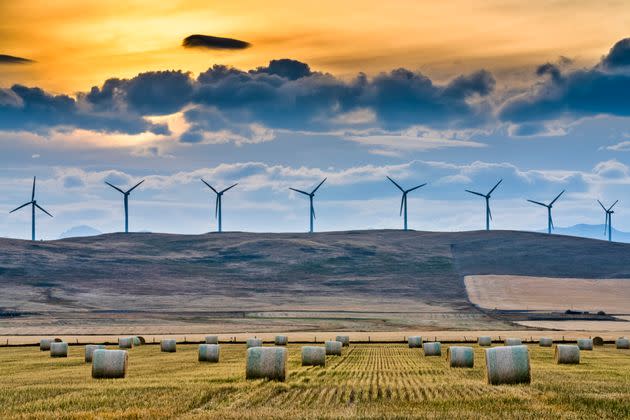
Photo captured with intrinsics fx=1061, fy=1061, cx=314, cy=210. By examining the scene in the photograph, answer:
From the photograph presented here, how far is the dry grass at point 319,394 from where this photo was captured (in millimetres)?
25516

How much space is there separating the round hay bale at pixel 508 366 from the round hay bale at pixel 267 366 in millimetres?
6678

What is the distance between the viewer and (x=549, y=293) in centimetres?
17912

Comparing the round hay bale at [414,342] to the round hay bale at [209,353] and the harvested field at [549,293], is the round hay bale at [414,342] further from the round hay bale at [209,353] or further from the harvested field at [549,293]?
the harvested field at [549,293]

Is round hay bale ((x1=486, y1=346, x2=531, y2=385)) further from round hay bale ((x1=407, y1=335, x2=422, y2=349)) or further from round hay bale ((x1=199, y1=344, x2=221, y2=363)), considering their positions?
round hay bale ((x1=407, y1=335, x2=422, y2=349))

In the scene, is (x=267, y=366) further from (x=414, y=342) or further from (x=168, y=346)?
(x=414, y=342)

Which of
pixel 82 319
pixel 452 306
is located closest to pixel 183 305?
pixel 82 319

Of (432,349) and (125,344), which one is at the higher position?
(432,349)

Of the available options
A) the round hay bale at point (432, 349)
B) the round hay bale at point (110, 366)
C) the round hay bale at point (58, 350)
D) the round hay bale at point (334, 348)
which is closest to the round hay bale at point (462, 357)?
the round hay bale at point (432, 349)

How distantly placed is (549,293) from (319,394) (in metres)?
153

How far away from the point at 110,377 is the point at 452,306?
13092 cm

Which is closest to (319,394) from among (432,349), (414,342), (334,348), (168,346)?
(432,349)

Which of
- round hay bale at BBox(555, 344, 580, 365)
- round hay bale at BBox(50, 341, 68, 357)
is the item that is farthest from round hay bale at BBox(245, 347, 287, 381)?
round hay bale at BBox(50, 341, 68, 357)

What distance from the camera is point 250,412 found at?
25.6 meters

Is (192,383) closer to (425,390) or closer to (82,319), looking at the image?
(425,390)
